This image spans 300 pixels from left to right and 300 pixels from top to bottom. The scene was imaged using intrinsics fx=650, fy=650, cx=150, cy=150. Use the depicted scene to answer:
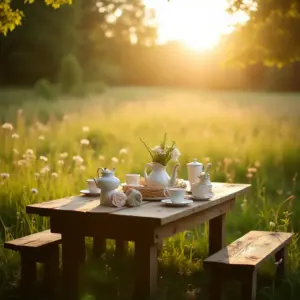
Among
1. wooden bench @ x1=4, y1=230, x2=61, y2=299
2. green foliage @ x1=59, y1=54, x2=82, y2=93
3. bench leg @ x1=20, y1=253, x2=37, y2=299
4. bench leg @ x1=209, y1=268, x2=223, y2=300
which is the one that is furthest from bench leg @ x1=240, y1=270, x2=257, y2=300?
green foliage @ x1=59, y1=54, x2=82, y2=93

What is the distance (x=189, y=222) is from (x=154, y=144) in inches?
177

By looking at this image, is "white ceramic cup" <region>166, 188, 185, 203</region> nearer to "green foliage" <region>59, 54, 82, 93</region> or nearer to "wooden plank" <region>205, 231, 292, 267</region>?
"wooden plank" <region>205, 231, 292, 267</region>

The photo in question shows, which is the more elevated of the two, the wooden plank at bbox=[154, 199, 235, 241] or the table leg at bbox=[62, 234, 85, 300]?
the wooden plank at bbox=[154, 199, 235, 241]

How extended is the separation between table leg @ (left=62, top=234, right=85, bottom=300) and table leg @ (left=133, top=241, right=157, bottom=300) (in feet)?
1.23

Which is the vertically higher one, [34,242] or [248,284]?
[34,242]

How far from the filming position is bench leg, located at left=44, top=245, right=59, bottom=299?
4.04 m

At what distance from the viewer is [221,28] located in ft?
26.2

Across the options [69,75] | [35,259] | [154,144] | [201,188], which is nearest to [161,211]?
[201,188]

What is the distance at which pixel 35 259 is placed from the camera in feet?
13.0

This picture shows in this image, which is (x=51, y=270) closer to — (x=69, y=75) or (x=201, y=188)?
(x=201, y=188)

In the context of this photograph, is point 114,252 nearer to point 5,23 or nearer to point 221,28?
point 5,23

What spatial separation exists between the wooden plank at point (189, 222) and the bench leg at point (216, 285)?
31 centimetres

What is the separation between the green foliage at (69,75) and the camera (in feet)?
34.0

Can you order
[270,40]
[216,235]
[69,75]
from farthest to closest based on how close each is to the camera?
[69,75] → [270,40] → [216,235]
